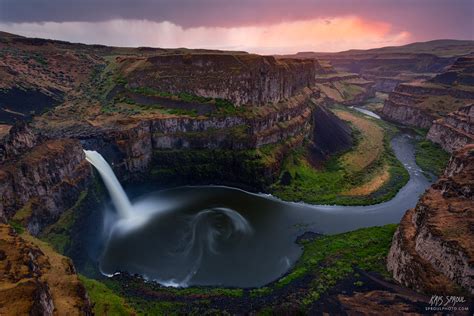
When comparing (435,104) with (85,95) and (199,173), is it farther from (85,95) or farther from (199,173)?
(85,95)

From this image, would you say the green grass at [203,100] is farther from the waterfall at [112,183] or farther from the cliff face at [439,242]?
the cliff face at [439,242]

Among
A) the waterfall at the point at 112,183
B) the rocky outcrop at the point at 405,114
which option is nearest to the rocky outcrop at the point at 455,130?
the rocky outcrop at the point at 405,114

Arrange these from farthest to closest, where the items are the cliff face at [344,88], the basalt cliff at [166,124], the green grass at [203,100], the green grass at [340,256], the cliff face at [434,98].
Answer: the cliff face at [344,88] → the cliff face at [434,98] → the green grass at [203,100] → the basalt cliff at [166,124] → the green grass at [340,256]

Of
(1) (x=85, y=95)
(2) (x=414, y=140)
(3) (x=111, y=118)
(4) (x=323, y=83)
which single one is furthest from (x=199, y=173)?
(4) (x=323, y=83)

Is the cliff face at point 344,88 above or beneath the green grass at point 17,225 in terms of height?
above

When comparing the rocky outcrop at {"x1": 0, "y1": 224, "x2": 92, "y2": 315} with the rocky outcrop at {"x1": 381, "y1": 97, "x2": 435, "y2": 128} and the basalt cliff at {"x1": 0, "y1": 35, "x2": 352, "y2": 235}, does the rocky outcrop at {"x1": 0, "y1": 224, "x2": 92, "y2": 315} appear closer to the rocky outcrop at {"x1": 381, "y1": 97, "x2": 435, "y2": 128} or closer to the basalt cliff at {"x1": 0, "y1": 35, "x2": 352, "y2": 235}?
the basalt cliff at {"x1": 0, "y1": 35, "x2": 352, "y2": 235}

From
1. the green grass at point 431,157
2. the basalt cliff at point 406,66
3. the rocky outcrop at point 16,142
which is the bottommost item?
the green grass at point 431,157

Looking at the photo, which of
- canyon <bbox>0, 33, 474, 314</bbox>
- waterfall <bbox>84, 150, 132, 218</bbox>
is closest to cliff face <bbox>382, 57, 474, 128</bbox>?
canyon <bbox>0, 33, 474, 314</bbox>
